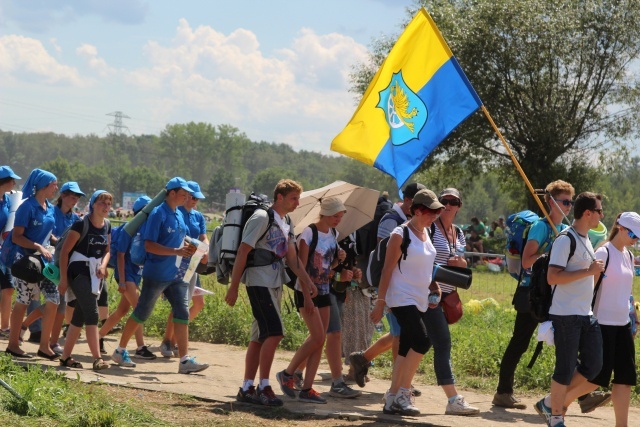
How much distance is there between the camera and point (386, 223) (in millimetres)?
8078

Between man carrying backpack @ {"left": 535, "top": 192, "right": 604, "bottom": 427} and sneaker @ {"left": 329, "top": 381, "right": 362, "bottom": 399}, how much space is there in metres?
1.86

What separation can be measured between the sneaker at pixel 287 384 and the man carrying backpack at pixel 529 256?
5.31 feet

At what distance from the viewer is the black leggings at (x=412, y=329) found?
713cm

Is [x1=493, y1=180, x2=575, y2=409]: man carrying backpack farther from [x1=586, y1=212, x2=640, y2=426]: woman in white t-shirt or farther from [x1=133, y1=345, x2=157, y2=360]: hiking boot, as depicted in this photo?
[x1=133, y1=345, x2=157, y2=360]: hiking boot

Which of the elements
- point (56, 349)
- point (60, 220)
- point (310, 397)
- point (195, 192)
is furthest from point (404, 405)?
point (60, 220)

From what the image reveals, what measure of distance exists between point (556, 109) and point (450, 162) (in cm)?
454

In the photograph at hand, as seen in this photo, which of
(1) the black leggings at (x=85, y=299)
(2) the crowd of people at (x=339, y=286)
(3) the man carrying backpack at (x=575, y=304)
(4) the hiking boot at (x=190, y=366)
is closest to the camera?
(3) the man carrying backpack at (x=575, y=304)

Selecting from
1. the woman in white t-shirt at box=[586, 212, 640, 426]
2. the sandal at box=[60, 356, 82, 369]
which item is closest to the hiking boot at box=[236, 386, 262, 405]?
the sandal at box=[60, 356, 82, 369]

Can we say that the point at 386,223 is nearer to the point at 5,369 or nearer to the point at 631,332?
the point at 631,332

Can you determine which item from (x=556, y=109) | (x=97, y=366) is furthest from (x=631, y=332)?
(x=556, y=109)

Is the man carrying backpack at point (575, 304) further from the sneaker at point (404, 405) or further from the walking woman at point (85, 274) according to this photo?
the walking woman at point (85, 274)

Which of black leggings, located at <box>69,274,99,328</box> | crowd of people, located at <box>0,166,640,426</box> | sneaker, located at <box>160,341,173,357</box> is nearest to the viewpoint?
crowd of people, located at <box>0,166,640,426</box>

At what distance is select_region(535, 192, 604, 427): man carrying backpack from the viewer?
652 centimetres

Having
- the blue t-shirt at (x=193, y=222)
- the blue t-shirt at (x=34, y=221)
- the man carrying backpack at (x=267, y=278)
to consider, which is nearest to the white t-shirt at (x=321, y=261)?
the man carrying backpack at (x=267, y=278)
